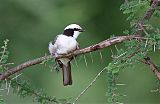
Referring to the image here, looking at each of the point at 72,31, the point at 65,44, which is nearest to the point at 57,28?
the point at 72,31

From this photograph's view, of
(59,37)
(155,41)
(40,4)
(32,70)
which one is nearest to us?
(155,41)

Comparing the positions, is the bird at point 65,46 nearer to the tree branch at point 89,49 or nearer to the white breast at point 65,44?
the white breast at point 65,44

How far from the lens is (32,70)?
6289mm

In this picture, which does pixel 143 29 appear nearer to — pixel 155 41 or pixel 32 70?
pixel 155 41

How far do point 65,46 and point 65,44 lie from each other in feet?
0.18

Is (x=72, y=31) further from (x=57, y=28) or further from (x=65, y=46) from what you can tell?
(x=57, y=28)

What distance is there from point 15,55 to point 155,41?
3777 millimetres

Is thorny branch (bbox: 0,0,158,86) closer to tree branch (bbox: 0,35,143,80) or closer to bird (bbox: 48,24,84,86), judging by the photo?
tree branch (bbox: 0,35,143,80)

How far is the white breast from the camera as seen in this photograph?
9.42 feet

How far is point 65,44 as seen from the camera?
9.73 feet

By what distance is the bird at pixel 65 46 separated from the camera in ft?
9.45

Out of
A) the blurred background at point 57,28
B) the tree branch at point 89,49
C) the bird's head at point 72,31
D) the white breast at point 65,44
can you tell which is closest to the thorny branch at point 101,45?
the tree branch at point 89,49

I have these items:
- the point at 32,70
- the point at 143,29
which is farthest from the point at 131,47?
the point at 32,70

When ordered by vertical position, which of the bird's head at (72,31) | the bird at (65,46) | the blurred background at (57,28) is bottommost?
the bird at (65,46)
